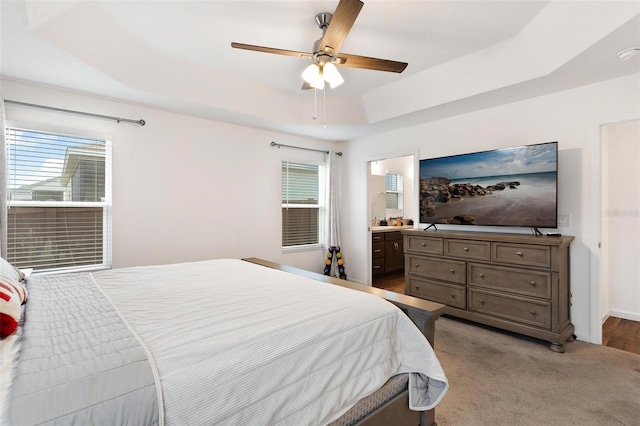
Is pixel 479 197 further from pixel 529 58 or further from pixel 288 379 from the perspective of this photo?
pixel 288 379

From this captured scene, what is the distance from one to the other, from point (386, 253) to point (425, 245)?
1987mm

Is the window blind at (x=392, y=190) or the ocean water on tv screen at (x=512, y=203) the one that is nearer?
the ocean water on tv screen at (x=512, y=203)

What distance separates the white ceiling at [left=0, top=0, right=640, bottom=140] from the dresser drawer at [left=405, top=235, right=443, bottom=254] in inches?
60.6

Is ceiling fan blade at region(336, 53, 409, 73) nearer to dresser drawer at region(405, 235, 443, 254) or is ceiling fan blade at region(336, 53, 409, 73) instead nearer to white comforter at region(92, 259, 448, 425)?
white comforter at region(92, 259, 448, 425)

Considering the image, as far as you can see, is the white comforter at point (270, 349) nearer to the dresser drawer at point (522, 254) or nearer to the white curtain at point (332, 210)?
the dresser drawer at point (522, 254)

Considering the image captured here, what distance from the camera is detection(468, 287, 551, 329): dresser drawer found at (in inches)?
112

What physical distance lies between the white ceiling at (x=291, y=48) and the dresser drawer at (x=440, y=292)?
2.06 m

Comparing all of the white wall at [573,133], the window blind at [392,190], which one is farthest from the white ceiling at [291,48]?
the window blind at [392,190]

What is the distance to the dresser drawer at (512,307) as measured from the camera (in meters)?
2.84

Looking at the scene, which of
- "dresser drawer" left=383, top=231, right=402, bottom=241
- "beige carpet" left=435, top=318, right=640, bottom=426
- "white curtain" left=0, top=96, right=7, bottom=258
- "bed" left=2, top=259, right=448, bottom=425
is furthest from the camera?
"dresser drawer" left=383, top=231, right=402, bottom=241

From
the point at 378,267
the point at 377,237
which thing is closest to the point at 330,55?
the point at 377,237

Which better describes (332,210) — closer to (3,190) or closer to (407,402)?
(407,402)

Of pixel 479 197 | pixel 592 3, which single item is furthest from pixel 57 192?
pixel 592 3

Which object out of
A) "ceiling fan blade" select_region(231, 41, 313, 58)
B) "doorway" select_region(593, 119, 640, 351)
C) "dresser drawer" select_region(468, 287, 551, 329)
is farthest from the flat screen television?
"ceiling fan blade" select_region(231, 41, 313, 58)
